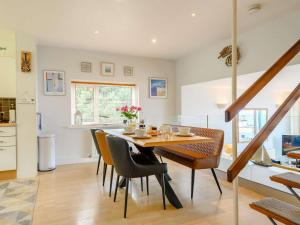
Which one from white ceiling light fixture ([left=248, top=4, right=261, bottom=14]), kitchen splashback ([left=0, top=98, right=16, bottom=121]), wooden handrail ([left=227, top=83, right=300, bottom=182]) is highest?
white ceiling light fixture ([left=248, top=4, right=261, bottom=14])

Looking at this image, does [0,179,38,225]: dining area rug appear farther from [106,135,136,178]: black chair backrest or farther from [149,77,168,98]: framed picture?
[149,77,168,98]: framed picture

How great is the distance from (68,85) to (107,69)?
0.92 metres

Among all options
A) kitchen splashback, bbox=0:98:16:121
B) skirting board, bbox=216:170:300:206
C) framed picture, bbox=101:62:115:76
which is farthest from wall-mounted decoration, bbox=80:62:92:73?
skirting board, bbox=216:170:300:206

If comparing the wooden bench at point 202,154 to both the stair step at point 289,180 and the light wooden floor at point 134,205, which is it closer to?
the light wooden floor at point 134,205

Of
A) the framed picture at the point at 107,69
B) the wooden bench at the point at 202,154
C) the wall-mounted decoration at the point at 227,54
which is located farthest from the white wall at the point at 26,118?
the wall-mounted decoration at the point at 227,54

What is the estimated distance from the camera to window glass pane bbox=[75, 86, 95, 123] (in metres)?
4.81

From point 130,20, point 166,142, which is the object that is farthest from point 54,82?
point 166,142

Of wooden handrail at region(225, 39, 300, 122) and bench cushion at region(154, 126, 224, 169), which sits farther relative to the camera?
bench cushion at region(154, 126, 224, 169)

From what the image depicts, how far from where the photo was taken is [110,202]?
2674mm

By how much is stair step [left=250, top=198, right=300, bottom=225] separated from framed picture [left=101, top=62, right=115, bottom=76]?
162 inches

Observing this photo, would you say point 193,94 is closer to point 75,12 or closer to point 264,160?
point 264,160

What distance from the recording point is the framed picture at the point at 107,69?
482 cm

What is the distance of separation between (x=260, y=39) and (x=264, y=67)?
45 centimetres

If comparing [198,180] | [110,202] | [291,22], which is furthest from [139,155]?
[291,22]
